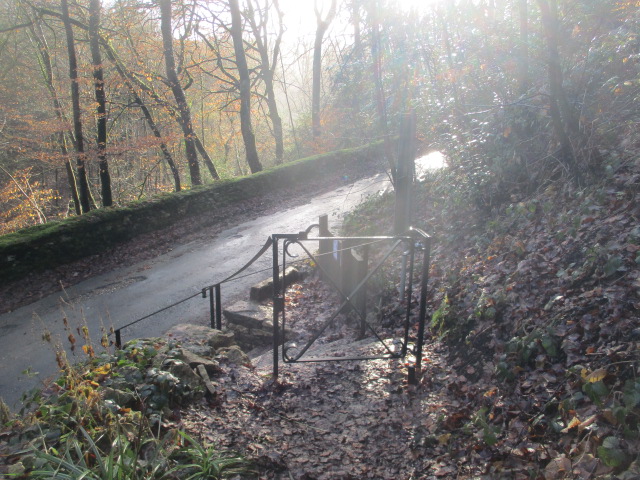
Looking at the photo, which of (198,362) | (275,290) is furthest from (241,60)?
(198,362)

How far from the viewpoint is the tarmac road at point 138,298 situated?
24.7 feet

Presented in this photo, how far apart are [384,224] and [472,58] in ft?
11.5

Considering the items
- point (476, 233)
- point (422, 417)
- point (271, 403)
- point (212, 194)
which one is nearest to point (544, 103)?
point (476, 233)

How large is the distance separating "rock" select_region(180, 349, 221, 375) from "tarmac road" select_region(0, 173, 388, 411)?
2.84m

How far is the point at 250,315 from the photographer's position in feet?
23.2

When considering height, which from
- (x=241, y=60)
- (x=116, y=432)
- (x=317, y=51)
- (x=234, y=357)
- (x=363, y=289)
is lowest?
(x=234, y=357)

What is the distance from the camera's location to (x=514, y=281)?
4500mm

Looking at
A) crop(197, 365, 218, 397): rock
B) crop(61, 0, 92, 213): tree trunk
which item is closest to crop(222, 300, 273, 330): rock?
crop(197, 365, 218, 397): rock

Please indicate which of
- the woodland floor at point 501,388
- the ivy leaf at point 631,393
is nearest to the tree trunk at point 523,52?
the woodland floor at point 501,388

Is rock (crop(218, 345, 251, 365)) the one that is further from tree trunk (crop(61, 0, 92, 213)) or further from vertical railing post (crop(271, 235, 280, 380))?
tree trunk (crop(61, 0, 92, 213))

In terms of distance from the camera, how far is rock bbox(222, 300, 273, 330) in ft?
22.7

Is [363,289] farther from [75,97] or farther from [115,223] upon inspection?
[75,97]

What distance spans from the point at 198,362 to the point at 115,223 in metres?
9.54

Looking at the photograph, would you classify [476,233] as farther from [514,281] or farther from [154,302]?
[154,302]
